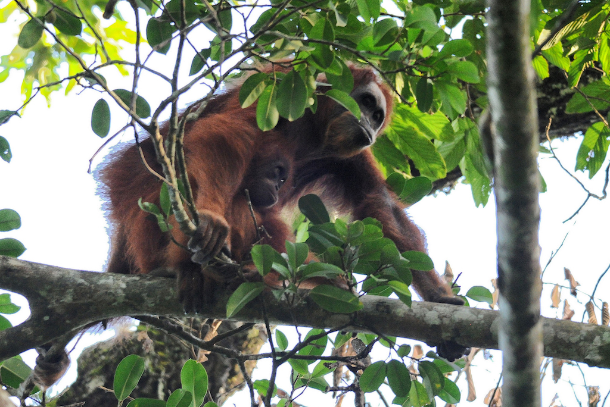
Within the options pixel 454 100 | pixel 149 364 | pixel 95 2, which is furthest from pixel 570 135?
pixel 95 2

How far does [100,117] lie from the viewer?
3.09 m

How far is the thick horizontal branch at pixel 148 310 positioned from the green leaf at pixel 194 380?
0.96 feet

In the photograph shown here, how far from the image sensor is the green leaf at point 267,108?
9.60 feet

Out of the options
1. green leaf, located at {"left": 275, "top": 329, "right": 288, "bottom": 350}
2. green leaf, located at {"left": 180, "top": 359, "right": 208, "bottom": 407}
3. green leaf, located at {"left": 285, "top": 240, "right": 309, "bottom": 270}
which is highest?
green leaf, located at {"left": 285, "top": 240, "right": 309, "bottom": 270}

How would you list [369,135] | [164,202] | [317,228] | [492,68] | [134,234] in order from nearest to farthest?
[492,68], [164,202], [317,228], [134,234], [369,135]

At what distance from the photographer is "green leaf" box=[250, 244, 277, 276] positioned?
98.9 inches

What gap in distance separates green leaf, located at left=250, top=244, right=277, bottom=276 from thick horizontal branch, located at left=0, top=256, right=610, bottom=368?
1.09ft

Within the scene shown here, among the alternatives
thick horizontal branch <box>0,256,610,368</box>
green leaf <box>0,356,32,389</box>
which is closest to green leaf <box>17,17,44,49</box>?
thick horizontal branch <box>0,256,610,368</box>

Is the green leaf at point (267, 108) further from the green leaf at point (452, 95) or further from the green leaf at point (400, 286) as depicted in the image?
the green leaf at point (400, 286)

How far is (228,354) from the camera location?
3.03 m

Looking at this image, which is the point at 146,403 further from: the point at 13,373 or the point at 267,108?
the point at 267,108

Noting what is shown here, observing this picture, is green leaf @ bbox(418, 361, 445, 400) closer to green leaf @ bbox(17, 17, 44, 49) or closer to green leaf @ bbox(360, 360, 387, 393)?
green leaf @ bbox(360, 360, 387, 393)

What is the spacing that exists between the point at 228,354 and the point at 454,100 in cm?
182

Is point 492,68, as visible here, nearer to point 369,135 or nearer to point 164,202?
point 164,202
